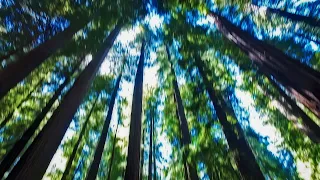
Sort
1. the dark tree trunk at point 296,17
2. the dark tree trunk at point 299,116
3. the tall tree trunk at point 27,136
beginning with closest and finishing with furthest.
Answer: the dark tree trunk at point 296,17
the dark tree trunk at point 299,116
the tall tree trunk at point 27,136

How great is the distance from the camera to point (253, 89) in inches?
283

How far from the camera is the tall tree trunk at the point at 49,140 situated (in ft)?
13.1

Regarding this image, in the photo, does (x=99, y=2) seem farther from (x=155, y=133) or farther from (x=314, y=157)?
(x=314, y=157)

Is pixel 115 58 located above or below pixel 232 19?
above

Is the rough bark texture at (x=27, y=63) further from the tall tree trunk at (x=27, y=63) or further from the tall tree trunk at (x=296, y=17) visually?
the tall tree trunk at (x=296, y=17)

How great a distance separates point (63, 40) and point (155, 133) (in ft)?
16.1

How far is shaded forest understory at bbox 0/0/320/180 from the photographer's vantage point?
514 centimetres

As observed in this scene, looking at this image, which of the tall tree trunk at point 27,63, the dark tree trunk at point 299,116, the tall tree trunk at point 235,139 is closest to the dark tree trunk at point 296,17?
the dark tree trunk at point 299,116

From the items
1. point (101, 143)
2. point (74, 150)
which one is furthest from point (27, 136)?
point (74, 150)

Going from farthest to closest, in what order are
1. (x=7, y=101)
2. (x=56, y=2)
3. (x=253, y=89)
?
(x=7, y=101) → (x=253, y=89) → (x=56, y=2)

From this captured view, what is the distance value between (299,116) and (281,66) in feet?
8.54

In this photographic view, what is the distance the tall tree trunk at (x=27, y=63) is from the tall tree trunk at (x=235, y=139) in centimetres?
317

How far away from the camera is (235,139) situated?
5.81 m

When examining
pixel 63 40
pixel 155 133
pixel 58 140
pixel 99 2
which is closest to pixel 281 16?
pixel 99 2
